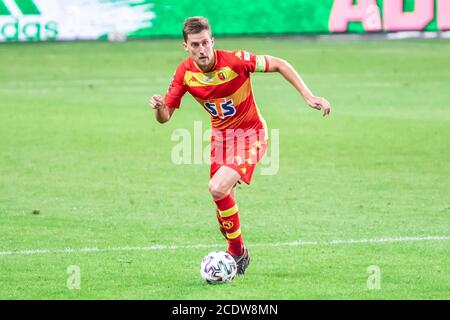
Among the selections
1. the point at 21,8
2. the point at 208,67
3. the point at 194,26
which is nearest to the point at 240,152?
the point at 208,67

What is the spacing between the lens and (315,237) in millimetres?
10969

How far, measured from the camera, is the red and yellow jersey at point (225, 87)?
383 inches

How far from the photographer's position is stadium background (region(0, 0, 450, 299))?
30.7ft

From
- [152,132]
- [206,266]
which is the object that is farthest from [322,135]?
[206,266]

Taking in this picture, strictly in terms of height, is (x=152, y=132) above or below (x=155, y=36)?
below

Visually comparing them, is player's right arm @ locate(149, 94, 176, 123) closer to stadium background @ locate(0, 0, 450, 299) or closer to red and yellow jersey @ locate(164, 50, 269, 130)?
red and yellow jersey @ locate(164, 50, 269, 130)

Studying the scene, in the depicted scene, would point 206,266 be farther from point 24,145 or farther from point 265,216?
point 24,145

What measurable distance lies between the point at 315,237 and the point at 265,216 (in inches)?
50.7

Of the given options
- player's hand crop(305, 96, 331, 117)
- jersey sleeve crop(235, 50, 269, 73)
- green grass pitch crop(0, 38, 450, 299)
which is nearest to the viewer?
player's hand crop(305, 96, 331, 117)

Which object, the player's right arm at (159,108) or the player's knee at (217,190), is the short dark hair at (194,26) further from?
the player's knee at (217,190)

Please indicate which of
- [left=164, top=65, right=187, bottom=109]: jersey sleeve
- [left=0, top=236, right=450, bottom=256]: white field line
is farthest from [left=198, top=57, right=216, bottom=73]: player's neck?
[left=0, top=236, right=450, bottom=256]: white field line

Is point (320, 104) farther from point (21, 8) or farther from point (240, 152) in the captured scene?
point (21, 8)

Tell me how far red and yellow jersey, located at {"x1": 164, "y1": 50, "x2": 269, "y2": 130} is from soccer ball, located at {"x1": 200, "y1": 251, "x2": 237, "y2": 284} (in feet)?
4.29

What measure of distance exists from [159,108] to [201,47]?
1.94ft
